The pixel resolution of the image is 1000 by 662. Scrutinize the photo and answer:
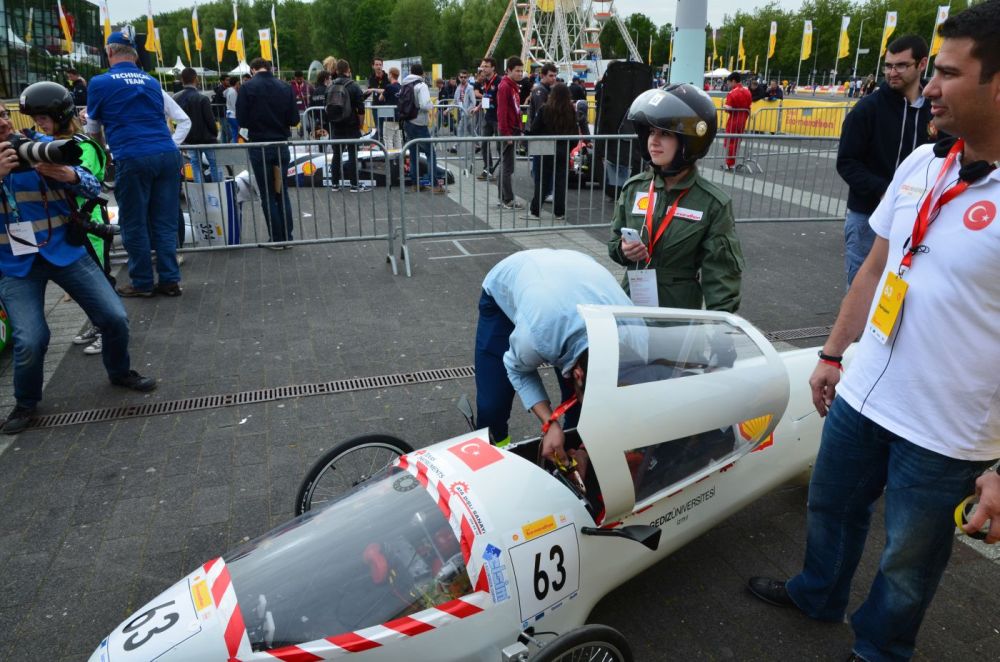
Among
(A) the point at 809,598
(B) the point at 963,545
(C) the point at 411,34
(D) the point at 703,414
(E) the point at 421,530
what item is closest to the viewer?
(E) the point at 421,530

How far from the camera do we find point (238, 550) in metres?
2.40

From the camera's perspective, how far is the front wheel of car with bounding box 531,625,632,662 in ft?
7.20

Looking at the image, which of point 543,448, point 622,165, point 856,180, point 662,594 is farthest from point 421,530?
point 622,165

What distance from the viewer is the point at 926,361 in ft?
7.04

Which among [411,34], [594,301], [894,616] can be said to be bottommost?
[894,616]

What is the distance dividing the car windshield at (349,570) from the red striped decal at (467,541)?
0.03 meters

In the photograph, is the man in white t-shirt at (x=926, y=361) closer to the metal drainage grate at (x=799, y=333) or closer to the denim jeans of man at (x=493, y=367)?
the denim jeans of man at (x=493, y=367)

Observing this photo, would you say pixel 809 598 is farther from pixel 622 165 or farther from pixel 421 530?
pixel 622 165

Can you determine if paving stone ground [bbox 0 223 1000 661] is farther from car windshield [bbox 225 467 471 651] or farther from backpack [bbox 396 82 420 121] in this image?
backpack [bbox 396 82 420 121]

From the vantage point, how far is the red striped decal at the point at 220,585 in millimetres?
2160

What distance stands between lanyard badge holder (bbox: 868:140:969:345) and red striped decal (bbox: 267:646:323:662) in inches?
76.5

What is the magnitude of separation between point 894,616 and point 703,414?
2.99 ft

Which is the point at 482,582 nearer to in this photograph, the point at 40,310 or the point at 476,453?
the point at 476,453

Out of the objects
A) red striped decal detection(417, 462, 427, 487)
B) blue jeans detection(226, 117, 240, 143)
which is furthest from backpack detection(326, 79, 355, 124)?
red striped decal detection(417, 462, 427, 487)
